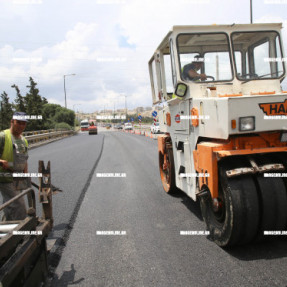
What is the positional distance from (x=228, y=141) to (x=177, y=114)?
1647 millimetres

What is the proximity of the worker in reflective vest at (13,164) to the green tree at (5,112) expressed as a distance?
3915 cm

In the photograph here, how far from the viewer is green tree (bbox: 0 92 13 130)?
41094mm

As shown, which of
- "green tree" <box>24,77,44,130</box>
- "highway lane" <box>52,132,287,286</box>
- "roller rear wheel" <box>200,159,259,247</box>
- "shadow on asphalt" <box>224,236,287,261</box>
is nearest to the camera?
"highway lane" <box>52,132,287,286</box>

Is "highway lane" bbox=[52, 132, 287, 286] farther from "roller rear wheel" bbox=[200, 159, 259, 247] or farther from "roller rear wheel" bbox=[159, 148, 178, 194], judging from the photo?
"roller rear wheel" bbox=[159, 148, 178, 194]

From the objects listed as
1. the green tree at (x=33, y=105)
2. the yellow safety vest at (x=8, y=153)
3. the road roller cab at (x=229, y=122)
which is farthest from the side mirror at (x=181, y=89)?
the green tree at (x=33, y=105)

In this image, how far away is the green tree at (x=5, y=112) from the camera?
4109 cm

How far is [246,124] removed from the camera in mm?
3201

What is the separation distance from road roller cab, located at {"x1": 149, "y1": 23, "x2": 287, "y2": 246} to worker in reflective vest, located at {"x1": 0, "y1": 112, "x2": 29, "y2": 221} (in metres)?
2.27

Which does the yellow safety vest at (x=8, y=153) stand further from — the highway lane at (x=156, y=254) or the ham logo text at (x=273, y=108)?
the ham logo text at (x=273, y=108)

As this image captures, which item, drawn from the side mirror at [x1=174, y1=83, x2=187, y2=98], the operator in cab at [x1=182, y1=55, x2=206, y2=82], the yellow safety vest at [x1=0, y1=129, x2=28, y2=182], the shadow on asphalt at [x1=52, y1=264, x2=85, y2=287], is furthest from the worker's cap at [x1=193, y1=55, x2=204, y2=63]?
the shadow on asphalt at [x1=52, y1=264, x2=85, y2=287]

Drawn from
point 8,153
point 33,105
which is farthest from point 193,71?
point 33,105

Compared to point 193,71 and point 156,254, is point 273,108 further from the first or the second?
point 156,254

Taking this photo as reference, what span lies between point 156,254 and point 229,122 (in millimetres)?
1775

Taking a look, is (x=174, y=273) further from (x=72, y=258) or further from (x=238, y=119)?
(x=238, y=119)
